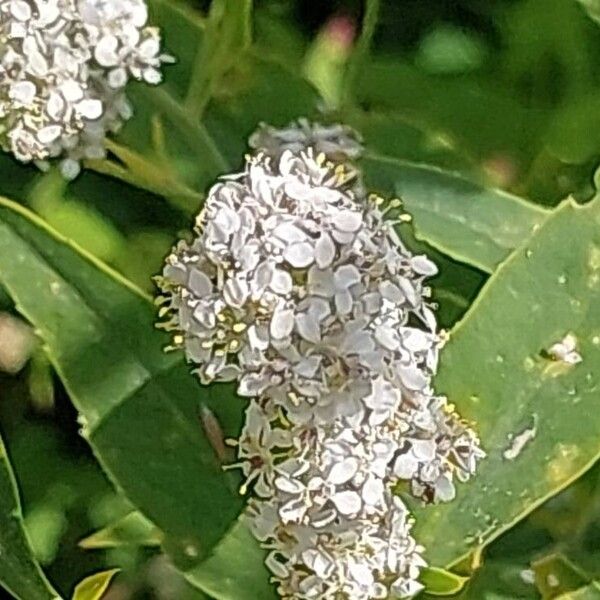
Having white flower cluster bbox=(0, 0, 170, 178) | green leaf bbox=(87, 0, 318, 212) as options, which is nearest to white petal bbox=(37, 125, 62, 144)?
white flower cluster bbox=(0, 0, 170, 178)

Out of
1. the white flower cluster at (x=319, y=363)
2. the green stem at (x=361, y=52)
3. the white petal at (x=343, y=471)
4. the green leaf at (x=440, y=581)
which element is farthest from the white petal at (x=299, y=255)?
the green stem at (x=361, y=52)

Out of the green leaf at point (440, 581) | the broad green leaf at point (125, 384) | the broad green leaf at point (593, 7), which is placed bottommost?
the green leaf at point (440, 581)

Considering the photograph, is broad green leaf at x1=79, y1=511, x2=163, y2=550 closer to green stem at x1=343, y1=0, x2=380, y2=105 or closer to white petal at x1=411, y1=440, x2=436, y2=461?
white petal at x1=411, y1=440, x2=436, y2=461

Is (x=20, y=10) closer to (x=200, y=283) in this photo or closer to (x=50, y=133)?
(x=50, y=133)

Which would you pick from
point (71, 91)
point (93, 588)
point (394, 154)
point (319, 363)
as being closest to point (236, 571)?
point (93, 588)

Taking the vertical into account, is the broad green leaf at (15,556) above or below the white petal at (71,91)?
below

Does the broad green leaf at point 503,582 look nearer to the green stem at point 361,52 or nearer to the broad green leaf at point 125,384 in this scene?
the broad green leaf at point 125,384
